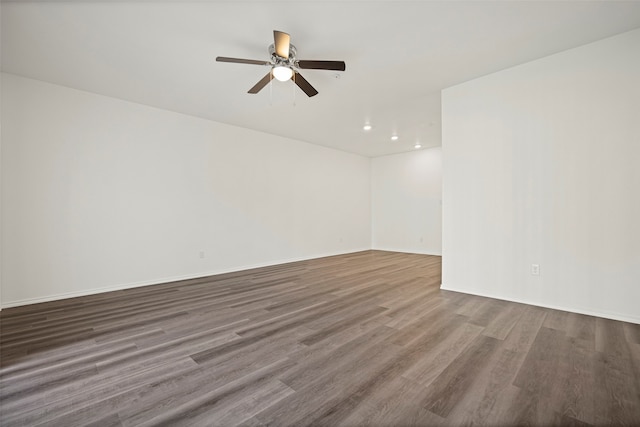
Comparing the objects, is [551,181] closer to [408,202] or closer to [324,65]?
[324,65]

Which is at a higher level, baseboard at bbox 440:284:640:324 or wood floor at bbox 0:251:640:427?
baseboard at bbox 440:284:640:324

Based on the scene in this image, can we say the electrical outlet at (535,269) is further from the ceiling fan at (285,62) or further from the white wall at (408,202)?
the white wall at (408,202)

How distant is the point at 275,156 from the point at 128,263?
3.34 m

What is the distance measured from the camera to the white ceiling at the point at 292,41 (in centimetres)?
225

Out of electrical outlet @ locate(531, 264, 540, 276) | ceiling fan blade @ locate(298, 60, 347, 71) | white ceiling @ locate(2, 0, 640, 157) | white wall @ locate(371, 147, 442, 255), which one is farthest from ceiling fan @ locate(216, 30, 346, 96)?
white wall @ locate(371, 147, 442, 255)

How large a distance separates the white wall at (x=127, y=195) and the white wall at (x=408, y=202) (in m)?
2.96

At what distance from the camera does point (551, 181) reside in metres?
2.99

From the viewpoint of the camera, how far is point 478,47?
2777 millimetres

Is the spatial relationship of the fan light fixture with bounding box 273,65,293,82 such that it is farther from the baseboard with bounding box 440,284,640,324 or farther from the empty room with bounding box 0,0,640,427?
the baseboard with bounding box 440,284,640,324

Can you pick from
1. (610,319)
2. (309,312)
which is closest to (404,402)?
(309,312)

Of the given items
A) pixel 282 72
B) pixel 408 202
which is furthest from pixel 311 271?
pixel 408 202

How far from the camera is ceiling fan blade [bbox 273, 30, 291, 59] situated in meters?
2.28

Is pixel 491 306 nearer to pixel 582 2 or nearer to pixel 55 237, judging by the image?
pixel 582 2

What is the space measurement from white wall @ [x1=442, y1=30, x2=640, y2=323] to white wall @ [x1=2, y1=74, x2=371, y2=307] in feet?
11.6
